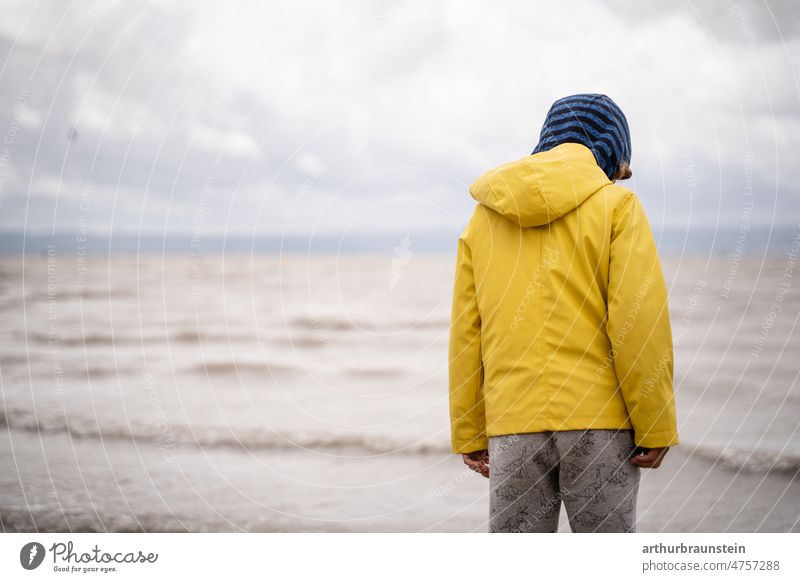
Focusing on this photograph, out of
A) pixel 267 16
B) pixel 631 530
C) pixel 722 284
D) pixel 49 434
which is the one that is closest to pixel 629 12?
pixel 267 16

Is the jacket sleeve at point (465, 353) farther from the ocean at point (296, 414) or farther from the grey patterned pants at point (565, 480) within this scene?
the ocean at point (296, 414)

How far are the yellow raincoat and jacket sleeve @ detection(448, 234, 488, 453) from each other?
98 millimetres

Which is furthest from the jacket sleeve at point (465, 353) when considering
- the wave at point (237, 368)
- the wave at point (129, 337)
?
the wave at point (129, 337)

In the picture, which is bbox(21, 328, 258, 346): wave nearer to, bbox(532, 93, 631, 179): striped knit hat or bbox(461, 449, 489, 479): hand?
bbox(461, 449, 489, 479): hand

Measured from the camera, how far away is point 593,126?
256 cm

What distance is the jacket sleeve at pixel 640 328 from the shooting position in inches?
91.9

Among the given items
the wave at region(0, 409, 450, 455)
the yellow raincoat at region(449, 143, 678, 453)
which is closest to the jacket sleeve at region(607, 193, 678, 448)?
the yellow raincoat at region(449, 143, 678, 453)

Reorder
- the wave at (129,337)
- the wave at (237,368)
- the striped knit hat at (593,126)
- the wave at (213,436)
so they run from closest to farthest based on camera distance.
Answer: the striped knit hat at (593,126)
the wave at (213,436)
the wave at (237,368)
the wave at (129,337)

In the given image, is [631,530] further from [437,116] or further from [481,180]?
[437,116]

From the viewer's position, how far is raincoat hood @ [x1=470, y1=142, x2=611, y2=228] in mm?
2398

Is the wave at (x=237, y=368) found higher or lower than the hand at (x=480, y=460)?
lower

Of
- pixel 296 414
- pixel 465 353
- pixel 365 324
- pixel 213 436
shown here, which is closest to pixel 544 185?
pixel 465 353
